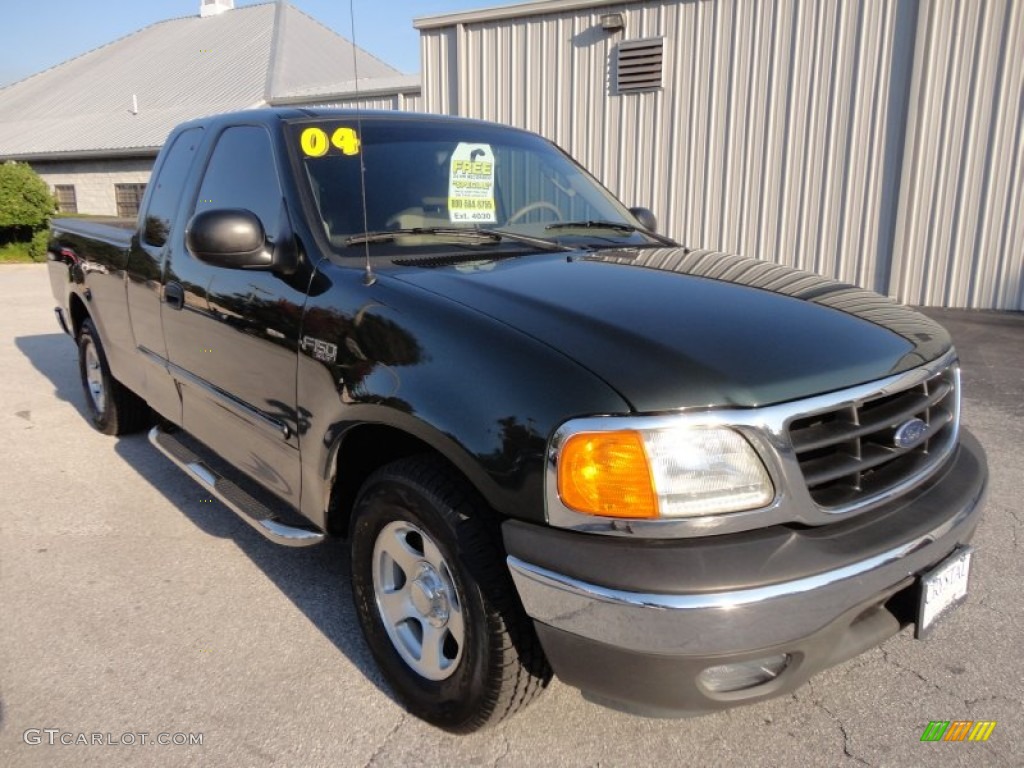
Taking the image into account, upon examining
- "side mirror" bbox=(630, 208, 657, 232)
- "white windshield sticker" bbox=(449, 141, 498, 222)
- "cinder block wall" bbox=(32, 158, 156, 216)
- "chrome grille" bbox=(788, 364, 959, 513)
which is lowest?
"chrome grille" bbox=(788, 364, 959, 513)

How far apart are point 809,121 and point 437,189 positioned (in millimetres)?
7454

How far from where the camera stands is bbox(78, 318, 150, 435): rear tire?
4898 mm

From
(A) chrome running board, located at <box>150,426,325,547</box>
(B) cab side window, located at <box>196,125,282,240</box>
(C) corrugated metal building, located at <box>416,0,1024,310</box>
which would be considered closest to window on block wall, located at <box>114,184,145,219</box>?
(C) corrugated metal building, located at <box>416,0,1024,310</box>

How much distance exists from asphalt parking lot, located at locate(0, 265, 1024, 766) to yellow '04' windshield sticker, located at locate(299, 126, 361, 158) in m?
1.73

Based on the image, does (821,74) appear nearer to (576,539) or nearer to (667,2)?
(667,2)

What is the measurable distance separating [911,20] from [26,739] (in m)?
9.79

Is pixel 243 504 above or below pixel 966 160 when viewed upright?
below

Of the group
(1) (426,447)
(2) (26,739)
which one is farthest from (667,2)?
(2) (26,739)

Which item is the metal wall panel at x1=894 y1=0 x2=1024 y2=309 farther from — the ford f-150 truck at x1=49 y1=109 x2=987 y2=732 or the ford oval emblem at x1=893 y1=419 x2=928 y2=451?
the ford oval emblem at x1=893 y1=419 x2=928 y2=451

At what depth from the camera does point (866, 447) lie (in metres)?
2.04

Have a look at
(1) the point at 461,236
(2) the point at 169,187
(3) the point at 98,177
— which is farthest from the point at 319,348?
(3) the point at 98,177

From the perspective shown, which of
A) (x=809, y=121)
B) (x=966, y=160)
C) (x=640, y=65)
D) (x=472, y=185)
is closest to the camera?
(x=472, y=185)

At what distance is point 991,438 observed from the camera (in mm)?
4844

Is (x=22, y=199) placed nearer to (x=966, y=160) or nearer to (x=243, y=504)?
(x=243, y=504)
